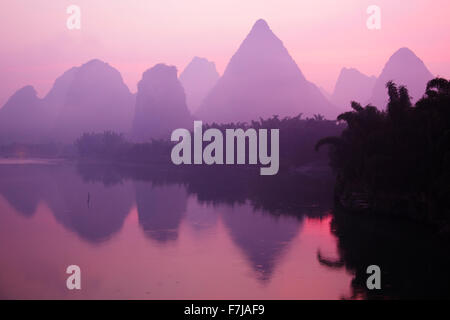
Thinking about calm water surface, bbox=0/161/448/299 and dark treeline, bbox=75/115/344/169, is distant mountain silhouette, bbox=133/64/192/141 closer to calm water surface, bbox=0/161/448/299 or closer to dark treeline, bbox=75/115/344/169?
dark treeline, bbox=75/115/344/169

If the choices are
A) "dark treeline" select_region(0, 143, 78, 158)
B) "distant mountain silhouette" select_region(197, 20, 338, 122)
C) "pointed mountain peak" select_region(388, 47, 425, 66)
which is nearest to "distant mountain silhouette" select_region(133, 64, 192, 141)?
"distant mountain silhouette" select_region(197, 20, 338, 122)

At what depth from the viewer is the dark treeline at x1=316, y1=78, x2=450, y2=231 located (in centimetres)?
1970

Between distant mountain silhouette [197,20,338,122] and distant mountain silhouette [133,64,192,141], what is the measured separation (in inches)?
328

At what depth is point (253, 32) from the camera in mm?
171750

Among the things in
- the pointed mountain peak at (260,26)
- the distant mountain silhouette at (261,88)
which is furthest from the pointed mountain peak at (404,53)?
the pointed mountain peak at (260,26)

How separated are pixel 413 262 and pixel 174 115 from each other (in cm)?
15521

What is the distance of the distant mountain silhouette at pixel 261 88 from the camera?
493 feet

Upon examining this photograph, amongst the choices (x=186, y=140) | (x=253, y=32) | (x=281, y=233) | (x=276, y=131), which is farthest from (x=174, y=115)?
(x=281, y=233)

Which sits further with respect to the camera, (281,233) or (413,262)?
(281,233)

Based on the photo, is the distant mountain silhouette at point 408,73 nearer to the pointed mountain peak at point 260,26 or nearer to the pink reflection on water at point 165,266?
the pointed mountain peak at point 260,26

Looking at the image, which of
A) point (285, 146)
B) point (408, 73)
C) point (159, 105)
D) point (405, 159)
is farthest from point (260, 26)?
point (405, 159)

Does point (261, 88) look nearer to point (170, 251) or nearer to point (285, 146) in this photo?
point (285, 146)

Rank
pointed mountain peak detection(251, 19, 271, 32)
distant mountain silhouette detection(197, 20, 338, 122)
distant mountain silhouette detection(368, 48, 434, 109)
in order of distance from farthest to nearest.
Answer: pointed mountain peak detection(251, 19, 271, 32), distant mountain silhouette detection(368, 48, 434, 109), distant mountain silhouette detection(197, 20, 338, 122)
